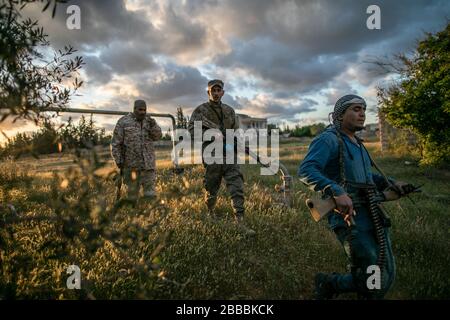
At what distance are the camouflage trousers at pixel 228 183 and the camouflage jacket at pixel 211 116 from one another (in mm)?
744

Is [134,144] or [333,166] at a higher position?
[134,144]

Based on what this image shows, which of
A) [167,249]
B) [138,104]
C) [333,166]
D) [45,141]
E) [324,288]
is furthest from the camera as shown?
[138,104]

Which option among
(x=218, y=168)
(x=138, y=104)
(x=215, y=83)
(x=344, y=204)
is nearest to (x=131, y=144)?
(x=138, y=104)

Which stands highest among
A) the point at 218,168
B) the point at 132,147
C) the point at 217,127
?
the point at 217,127

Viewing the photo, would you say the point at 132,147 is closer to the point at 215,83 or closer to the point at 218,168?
the point at 218,168

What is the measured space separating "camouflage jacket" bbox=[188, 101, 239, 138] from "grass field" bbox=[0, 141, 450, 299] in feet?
5.17

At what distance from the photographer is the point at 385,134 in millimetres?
23375

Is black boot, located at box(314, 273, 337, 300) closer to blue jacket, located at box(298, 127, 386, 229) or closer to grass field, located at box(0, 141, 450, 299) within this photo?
grass field, located at box(0, 141, 450, 299)

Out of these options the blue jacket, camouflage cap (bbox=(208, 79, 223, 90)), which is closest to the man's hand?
the blue jacket

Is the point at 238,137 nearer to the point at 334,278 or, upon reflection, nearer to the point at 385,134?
the point at 334,278

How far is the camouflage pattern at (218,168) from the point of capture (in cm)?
618

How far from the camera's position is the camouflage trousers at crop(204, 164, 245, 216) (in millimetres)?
6121

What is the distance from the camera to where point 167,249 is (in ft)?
14.5

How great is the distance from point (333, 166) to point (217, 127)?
314 cm
